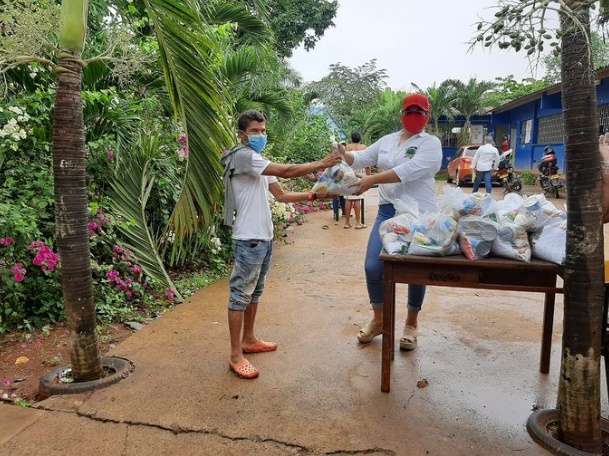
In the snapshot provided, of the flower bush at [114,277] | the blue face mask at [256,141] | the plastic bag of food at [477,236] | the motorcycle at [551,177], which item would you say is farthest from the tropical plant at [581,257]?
the motorcycle at [551,177]

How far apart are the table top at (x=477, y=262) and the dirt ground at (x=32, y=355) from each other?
228 centimetres

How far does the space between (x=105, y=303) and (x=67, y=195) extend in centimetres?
159

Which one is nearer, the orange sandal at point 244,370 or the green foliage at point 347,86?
the orange sandal at point 244,370

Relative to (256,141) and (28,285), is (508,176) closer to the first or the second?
(256,141)

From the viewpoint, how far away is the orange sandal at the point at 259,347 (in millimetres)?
3375

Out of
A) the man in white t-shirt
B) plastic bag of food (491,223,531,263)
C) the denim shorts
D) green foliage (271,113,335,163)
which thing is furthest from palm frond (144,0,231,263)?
green foliage (271,113,335,163)

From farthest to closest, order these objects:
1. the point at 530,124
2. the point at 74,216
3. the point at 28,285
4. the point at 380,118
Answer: the point at 380,118 → the point at 530,124 → the point at 28,285 → the point at 74,216

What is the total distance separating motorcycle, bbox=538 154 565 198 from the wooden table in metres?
11.1

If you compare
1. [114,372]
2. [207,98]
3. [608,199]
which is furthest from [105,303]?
[608,199]

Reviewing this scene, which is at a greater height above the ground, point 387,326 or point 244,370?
point 387,326

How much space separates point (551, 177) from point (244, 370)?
11.9m

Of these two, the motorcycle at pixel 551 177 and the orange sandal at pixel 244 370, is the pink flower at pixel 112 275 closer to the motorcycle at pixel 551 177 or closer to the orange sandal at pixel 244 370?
the orange sandal at pixel 244 370

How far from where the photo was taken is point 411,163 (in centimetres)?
306

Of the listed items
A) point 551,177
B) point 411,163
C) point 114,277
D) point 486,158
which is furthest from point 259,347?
point 551,177
